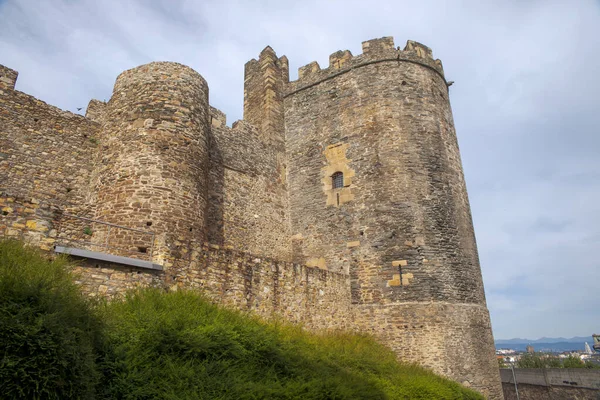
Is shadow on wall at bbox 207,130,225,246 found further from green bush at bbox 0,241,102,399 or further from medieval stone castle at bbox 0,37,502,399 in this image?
green bush at bbox 0,241,102,399

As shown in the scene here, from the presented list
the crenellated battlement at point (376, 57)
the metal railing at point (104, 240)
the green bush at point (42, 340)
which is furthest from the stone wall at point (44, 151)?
the crenellated battlement at point (376, 57)

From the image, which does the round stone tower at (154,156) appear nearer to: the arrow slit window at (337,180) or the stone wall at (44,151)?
the stone wall at (44,151)

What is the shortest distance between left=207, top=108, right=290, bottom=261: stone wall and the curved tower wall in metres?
0.73

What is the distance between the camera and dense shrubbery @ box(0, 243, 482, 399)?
4211 mm

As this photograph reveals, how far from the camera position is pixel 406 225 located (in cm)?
1367

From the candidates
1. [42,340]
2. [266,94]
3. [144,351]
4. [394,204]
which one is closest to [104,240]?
[144,351]

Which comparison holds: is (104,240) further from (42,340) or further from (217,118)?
(217,118)

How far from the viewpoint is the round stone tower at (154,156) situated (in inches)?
398

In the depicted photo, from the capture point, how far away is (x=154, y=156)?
10.6 metres

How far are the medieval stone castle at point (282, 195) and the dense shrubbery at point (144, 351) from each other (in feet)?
4.81

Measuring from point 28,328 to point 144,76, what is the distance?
879 cm

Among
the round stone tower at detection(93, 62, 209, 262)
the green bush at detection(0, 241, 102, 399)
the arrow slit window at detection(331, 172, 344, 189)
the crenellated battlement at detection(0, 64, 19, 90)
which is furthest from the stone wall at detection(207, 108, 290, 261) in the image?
the green bush at detection(0, 241, 102, 399)

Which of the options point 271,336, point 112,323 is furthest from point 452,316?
point 112,323

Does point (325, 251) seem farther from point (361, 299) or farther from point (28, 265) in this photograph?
point (28, 265)
